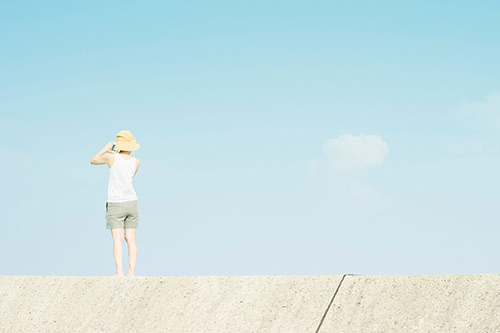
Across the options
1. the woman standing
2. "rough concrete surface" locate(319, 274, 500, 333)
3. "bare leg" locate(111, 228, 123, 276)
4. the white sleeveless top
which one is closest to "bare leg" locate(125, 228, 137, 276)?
the woman standing

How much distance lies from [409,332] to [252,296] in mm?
1669

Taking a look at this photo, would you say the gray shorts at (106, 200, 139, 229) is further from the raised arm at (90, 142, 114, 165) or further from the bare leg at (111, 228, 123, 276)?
the raised arm at (90, 142, 114, 165)

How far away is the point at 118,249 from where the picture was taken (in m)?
7.45

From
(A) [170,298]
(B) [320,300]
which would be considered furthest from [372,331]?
(A) [170,298]

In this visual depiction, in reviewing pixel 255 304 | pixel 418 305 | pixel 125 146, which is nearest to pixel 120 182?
pixel 125 146

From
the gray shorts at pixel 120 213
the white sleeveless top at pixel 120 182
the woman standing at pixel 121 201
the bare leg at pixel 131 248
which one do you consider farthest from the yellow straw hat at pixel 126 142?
the bare leg at pixel 131 248

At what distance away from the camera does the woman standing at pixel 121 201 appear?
746 cm

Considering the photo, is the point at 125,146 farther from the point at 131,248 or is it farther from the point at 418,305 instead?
the point at 418,305

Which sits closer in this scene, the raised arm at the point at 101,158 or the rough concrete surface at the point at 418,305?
the rough concrete surface at the point at 418,305

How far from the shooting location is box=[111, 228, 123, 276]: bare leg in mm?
7430

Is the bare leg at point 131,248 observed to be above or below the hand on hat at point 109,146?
below

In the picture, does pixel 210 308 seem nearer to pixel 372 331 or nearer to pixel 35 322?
pixel 372 331

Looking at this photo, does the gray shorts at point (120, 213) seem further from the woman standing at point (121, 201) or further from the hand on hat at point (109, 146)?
the hand on hat at point (109, 146)

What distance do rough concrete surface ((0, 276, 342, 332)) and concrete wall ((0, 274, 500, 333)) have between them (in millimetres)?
10
